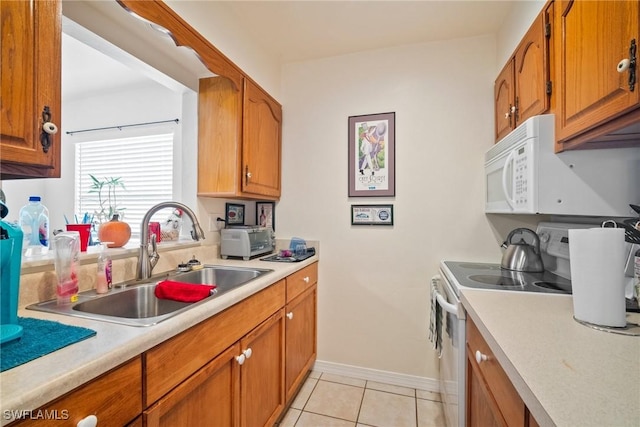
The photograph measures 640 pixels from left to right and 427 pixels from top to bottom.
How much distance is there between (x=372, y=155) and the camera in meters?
2.12

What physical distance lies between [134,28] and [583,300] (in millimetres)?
2119

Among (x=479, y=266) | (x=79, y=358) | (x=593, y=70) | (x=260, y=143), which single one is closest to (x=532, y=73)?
(x=593, y=70)

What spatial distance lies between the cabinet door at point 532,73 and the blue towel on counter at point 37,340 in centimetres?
184

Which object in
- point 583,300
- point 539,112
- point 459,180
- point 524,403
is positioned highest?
point 539,112

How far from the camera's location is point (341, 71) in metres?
2.22

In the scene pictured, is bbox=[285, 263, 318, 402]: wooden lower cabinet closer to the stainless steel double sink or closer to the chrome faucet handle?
the stainless steel double sink

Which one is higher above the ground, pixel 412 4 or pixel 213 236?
pixel 412 4

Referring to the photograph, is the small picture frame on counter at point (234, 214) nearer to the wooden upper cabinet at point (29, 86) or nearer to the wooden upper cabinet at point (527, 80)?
the wooden upper cabinet at point (29, 86)

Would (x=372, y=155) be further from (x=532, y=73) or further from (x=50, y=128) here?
(x=50, y=128)

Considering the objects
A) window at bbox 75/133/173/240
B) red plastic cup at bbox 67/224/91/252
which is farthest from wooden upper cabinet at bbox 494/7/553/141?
window at bbox 75/133/173/240

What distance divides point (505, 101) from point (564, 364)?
1.58 meters

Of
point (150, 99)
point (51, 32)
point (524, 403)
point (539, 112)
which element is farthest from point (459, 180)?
point (150, 99)

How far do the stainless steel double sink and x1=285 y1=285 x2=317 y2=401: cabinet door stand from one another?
0.42 meters

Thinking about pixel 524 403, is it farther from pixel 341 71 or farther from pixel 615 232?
pixel 341 71
